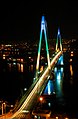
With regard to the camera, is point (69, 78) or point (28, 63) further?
point (28, 63)

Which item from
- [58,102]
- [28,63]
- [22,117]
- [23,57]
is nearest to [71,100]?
[58,102]

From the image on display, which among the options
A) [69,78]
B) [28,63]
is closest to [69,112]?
[69,78]

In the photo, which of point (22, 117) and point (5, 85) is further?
point (5, 85)

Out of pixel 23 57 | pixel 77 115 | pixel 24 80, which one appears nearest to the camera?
pixel 77 115

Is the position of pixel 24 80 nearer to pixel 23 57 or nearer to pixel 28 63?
pixel 28 63

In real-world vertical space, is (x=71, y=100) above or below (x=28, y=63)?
below

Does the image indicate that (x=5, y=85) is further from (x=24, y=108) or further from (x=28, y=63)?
(x=28, y=63)

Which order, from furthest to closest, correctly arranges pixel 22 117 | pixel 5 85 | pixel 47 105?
pixel 5 85
pixel 47 105
pixel 22 117

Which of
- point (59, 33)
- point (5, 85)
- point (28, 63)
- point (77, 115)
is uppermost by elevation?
point (59, 33)

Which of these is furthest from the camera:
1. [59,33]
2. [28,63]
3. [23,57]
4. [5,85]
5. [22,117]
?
[59,33]
